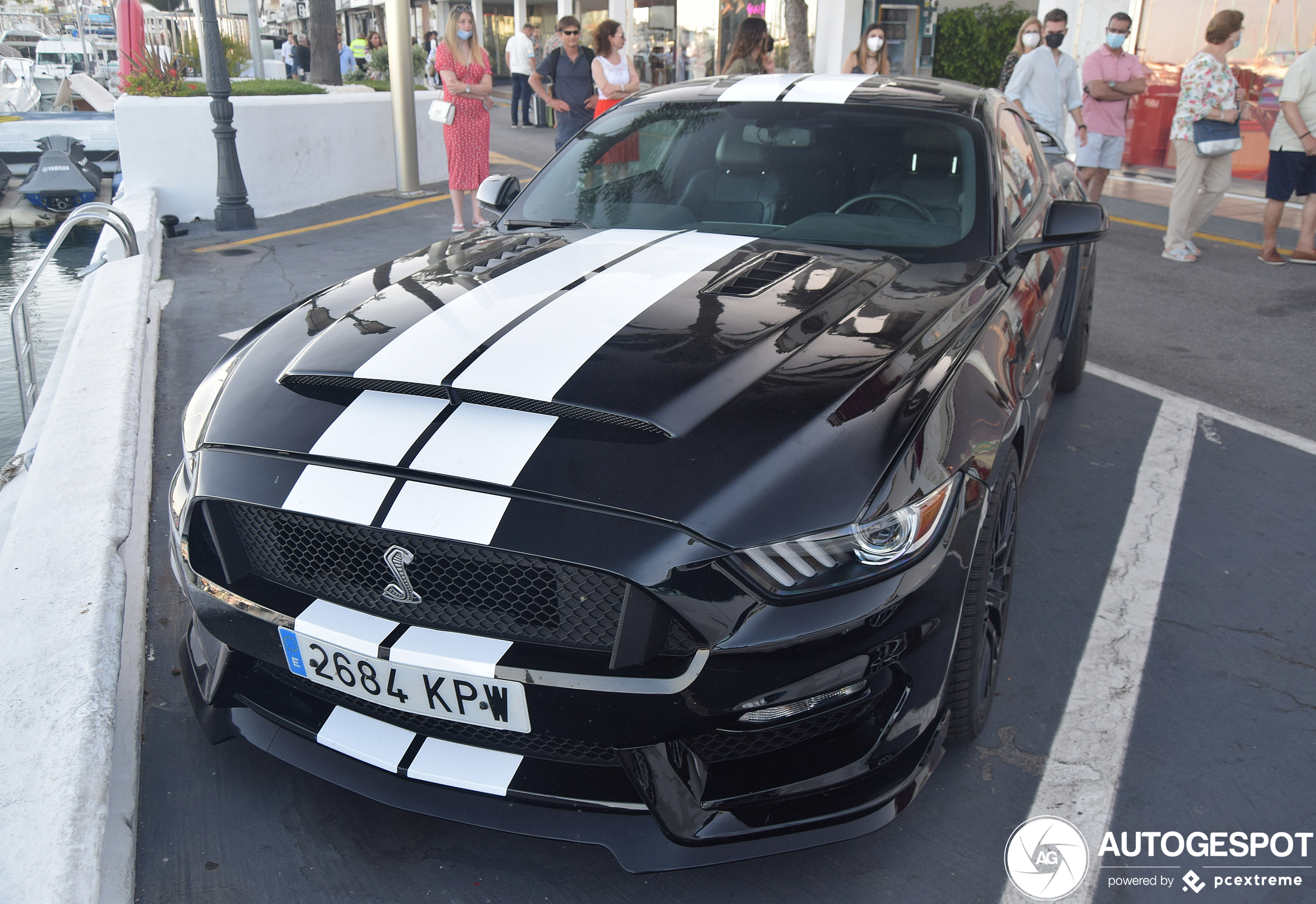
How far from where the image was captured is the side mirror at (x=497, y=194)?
12.1 feet

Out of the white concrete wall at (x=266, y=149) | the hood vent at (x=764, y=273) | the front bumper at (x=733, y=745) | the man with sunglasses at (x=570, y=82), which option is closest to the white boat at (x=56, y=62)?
the white concrete wall at (x=266, y=149)

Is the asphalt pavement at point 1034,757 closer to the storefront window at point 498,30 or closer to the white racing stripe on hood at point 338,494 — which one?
the white racing stripe on hood at point 338,494

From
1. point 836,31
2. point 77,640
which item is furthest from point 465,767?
point 836,31

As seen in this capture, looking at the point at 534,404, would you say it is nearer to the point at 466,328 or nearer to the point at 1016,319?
the point at 466,328

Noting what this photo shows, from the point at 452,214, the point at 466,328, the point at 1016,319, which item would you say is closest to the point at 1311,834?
the point at 1016,319

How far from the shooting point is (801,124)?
3.29m

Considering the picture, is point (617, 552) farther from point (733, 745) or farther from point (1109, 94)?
point (1109, 94)

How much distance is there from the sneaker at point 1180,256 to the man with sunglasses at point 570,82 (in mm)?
5448

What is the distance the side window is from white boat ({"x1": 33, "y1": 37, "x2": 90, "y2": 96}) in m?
34.7

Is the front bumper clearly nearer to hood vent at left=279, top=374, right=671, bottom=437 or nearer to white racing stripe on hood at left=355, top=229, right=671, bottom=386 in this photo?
hood vent at left=279, top=374, right=671, bottom=437

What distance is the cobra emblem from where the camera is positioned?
1.83 metres

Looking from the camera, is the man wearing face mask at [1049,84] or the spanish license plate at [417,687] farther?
the man wearing face mask at [1049,84]

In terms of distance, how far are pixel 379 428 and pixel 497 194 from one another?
6.48 feet

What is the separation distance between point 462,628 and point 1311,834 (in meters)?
1.85
